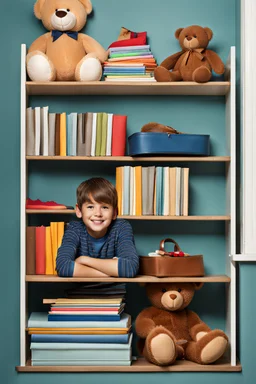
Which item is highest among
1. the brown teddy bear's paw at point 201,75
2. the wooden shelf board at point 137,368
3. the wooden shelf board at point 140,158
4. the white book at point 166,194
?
the brown teddy bear's paw at point 201,75

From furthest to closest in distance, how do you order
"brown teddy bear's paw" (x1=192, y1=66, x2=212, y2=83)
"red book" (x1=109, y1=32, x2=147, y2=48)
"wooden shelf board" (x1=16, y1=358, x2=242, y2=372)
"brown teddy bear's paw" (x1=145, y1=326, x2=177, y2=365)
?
"red book" (x1=109, y1=32, x2=147, y2=48) → "brown teddy bear's paw" (x1=192, y1=66, x2=212, y2=83) → "wooden shelf board" (x1=16, y1=358, x2=242, y2=372) → "brown teddy bear's paw" (x1=145, y1=326, x2=177, y2=365)

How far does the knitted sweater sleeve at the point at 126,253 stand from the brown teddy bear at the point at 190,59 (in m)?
0.69

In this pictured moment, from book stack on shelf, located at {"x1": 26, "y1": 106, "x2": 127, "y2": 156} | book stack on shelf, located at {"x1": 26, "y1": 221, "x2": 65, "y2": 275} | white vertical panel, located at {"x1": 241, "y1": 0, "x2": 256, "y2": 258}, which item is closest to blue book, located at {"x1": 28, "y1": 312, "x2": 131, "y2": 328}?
book stack on shelf, located at {"x1": 26, "y1": 221, "x2": 65, "y2": 275}

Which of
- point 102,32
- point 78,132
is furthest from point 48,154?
point 102,32

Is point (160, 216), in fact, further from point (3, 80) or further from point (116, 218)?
point (3, 80)

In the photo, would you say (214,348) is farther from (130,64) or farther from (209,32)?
(209,32)

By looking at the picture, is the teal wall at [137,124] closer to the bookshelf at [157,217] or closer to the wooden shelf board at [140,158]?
the bookshelf at [157,217]

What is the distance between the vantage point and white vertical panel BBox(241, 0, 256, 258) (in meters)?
2.85

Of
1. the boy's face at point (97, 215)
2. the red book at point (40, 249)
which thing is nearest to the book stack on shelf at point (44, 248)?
the red book at point (40, 249)

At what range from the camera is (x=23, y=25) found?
3.12 meters

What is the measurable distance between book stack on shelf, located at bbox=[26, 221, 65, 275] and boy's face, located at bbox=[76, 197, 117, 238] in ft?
0.47

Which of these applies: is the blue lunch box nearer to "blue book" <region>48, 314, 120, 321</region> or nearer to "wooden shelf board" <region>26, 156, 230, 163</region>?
"wooden shelf board" <region>26, 156, 230, 163</region>

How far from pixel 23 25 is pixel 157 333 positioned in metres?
1.56

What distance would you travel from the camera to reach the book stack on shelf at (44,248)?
2.89m
